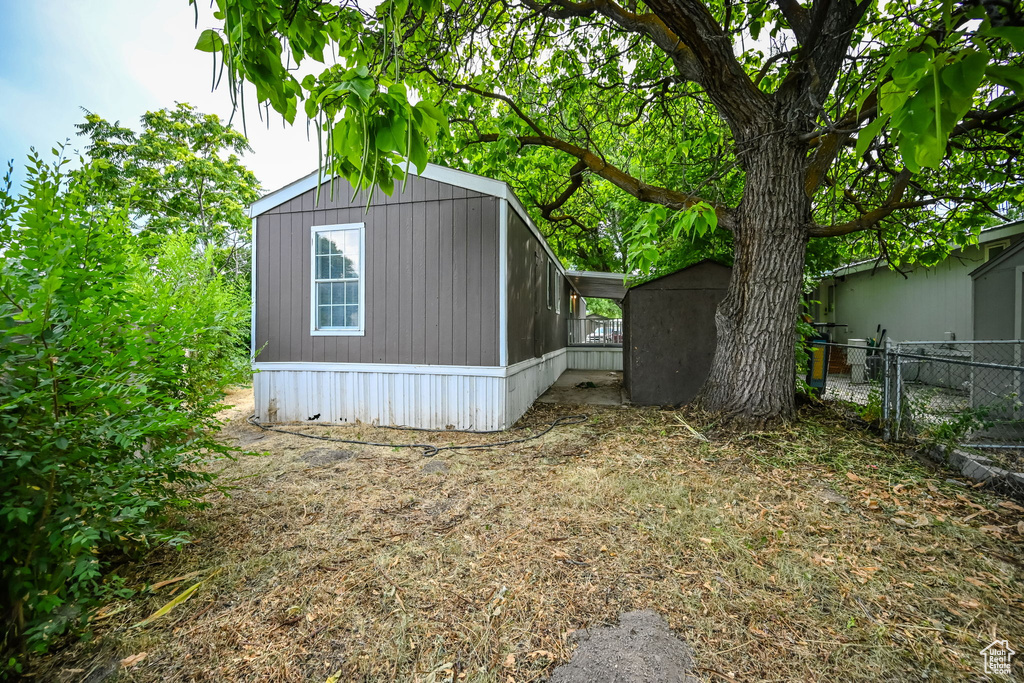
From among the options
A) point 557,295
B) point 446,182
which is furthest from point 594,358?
point 446,182

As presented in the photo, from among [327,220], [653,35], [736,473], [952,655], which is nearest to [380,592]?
[952,655]

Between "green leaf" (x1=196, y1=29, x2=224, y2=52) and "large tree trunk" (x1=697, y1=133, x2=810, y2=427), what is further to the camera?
"large tree trunk" (x1=697, y1=133, x2=810, y2=427)

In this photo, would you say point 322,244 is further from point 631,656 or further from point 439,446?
point 631,656

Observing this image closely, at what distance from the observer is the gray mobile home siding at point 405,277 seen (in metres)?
5.00

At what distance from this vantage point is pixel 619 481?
3209mm

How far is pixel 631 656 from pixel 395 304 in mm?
4550

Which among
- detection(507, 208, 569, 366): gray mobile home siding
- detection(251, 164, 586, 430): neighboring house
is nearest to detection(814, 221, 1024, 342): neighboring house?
detection(507, 208, 569, 366): gray mobile home siding

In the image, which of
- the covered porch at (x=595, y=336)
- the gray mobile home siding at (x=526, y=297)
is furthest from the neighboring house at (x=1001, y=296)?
the covered porch at (x=595, y=336)

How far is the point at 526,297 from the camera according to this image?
6.38m

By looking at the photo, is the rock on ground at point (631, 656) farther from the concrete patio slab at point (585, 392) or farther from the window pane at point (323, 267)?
the window pane at point (323, 267)

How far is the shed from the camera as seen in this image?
18.9 feet

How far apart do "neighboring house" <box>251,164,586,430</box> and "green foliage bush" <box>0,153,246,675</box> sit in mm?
3170

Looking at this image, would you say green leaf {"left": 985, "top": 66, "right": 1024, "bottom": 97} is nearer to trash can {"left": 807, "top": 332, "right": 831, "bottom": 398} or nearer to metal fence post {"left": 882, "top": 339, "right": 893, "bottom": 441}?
metal fence post {"left": 882, "top": 339, "right": 893, "bottom": 441}

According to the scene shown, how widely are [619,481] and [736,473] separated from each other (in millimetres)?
991
